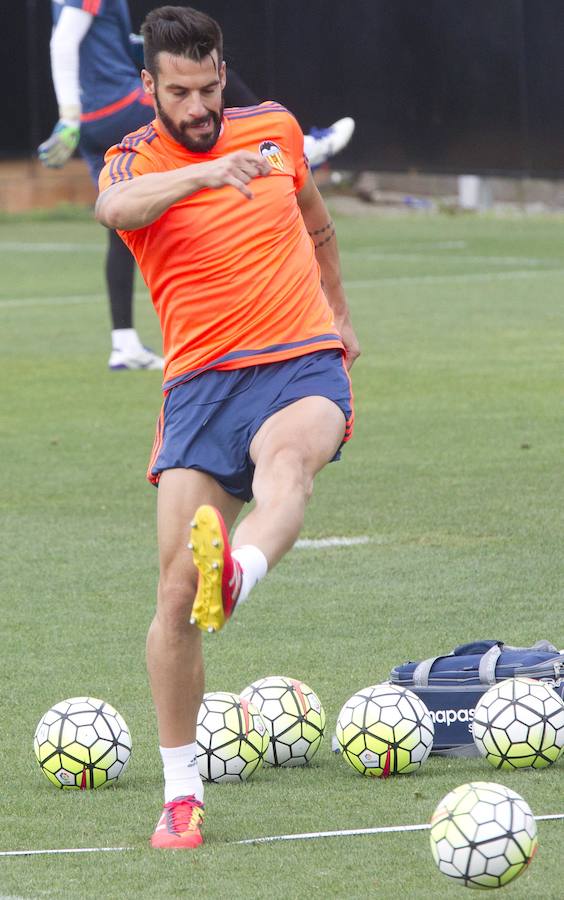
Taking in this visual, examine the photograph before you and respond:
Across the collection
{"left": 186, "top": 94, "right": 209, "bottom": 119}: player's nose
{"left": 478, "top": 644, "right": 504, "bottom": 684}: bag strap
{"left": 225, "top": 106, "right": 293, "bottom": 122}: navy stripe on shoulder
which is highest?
{"left": 186, "top": 94, "right": 209, "bottom": 119}: player's nose

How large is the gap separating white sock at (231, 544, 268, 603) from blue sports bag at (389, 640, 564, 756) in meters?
1.20

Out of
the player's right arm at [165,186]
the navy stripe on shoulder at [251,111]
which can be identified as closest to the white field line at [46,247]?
the navy stripe on shoulder at [251,111]

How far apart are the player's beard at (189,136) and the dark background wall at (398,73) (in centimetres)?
2212

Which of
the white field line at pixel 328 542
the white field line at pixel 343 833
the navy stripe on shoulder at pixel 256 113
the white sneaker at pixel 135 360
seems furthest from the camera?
the white sneaker at pixel 135 360

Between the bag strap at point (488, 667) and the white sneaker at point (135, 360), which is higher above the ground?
the bag strap at point (488, 667)

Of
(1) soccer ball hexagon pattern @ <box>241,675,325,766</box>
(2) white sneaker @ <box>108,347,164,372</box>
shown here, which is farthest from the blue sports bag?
(2) white sneaker @ <box>108,347,164,372</box>

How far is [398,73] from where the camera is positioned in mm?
28250

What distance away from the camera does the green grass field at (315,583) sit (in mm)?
4387

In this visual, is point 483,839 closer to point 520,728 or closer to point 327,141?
point 520,728

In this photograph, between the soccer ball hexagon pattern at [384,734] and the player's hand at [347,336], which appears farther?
the player's hand at [347,336]

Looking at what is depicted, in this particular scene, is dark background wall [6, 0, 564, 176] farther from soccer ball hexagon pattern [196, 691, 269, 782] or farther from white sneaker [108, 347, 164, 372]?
soccer ball hexagon pattern [196, 691, 269, 782]

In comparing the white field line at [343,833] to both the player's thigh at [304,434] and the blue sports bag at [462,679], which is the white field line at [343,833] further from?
the player's thigh at [304,434]

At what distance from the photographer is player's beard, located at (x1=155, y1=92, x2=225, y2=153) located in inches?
189

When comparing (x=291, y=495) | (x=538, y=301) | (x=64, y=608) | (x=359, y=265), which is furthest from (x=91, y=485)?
(x=359, y=265)
